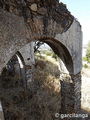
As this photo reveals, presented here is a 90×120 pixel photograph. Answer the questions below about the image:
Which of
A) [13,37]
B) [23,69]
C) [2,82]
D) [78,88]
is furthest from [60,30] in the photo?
[2,82]

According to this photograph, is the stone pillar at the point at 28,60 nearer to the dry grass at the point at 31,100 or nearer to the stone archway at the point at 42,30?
the dry grass at the point at 31,100

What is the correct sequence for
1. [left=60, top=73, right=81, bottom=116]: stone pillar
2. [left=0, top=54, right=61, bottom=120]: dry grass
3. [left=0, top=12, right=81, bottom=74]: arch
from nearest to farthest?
1. [left=0, top=12, right=81, bottom=74]: arch
2. [left=60, top=73, right=81, bottom=116]: stone pillar
3. [left=0, top=54, right=61, bottom=120]: dry grass

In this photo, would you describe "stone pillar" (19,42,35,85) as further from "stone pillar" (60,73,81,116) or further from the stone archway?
the stone archway

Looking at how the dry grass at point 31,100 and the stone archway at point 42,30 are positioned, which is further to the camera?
the dry grass at point 31,100

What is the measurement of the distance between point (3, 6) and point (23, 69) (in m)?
4.18

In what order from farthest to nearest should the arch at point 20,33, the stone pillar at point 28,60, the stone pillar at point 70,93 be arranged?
the stone pillar at point 28,60 < the stone pillar at point 70,93 < the arch at point 20,33

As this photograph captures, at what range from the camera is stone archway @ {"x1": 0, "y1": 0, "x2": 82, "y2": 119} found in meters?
1.44

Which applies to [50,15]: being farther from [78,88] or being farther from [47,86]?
[47,86]

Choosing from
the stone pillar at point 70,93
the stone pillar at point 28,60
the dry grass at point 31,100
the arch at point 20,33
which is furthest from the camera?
the stone pillar at point 28,60

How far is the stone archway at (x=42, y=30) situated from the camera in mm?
1443

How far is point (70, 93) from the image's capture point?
3.25 meters

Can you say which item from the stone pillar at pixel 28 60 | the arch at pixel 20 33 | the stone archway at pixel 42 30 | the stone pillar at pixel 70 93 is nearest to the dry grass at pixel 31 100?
the stone pillar at pixel 28 60

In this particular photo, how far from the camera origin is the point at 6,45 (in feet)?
4.77

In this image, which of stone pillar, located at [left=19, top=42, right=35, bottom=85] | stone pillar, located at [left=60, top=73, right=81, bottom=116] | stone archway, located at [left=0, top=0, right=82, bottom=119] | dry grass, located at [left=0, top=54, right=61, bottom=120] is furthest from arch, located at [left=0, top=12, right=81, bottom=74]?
stone pillar, located at [left=19, top=42, right=35, bottom=85]
